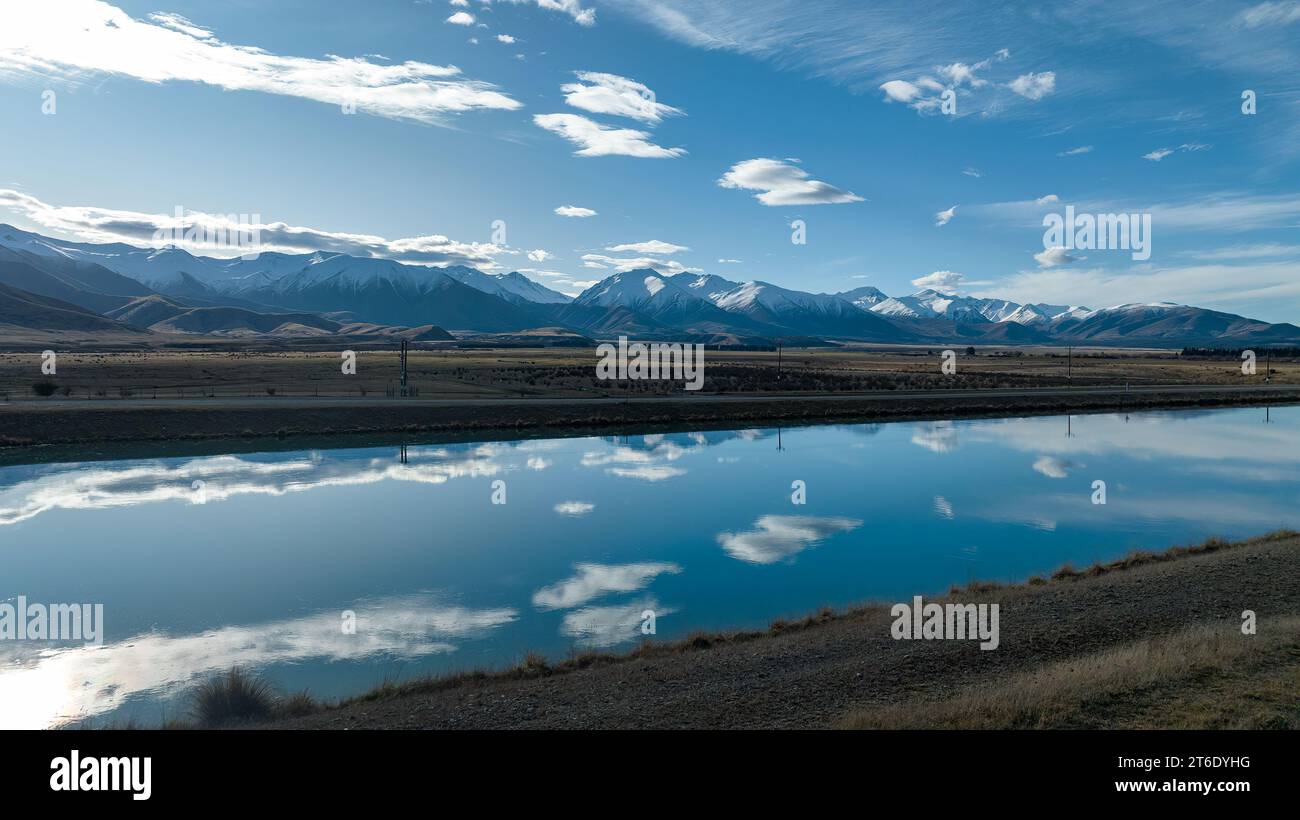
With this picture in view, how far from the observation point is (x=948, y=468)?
3344cm

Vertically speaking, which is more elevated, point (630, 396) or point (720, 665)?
point (630, 396)

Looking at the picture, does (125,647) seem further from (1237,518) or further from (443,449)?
(1237,518)

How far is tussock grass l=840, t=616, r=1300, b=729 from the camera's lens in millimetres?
8320

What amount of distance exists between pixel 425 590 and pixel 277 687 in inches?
205

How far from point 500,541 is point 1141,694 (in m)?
15.4

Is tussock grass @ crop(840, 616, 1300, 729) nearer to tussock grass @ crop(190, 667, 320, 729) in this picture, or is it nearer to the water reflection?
tussock grass @ crop(190, 667, 320, 729)

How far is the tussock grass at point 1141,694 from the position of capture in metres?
8.32

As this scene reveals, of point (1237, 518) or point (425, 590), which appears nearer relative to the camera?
point (425, 590)

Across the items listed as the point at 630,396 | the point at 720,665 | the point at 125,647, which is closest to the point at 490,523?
the point at 125,647

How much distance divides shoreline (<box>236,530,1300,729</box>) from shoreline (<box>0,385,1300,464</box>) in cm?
3169
